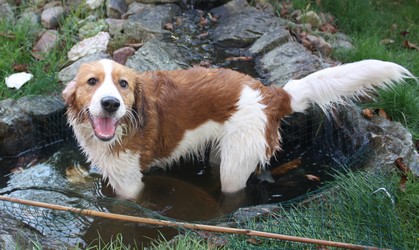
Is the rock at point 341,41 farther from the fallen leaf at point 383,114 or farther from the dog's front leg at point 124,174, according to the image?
the dog's front leg at point 124,174

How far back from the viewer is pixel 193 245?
2.86 metres

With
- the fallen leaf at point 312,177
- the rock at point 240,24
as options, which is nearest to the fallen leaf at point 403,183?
the fallen leaf at point 312,177

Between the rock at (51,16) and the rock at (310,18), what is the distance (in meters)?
2.98

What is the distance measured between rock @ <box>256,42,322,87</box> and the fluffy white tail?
883mm

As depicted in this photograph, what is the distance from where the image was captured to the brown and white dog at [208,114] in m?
3.69

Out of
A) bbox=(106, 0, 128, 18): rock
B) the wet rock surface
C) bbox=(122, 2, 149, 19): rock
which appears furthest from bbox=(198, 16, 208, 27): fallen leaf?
bbox=(106, 0, 128, 18): rock

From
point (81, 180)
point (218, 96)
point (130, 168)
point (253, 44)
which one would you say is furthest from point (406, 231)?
point (253, 44)

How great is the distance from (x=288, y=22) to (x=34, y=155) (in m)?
3.29

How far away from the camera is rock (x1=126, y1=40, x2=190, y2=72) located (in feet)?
16.2

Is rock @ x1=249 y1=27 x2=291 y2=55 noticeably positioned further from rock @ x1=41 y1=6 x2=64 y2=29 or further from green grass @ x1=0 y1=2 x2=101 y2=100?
rock @ x1=41 y1=6 x2=64 y2=29

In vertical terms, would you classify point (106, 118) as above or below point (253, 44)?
above

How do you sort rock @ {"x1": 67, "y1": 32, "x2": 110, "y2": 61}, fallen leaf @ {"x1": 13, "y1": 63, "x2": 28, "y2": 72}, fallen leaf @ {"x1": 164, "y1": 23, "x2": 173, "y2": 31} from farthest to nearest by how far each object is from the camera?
fallen leaf @ {"x1": 164, "y1": 23, "x2": 173, "y2": 31} → rock @ {"x1": 67, "y1": 32, "x2": 110, "y2": 61} → fallen leaf @ {"x1": 13, "y1": 63, "x2": 28, "y2": 72}

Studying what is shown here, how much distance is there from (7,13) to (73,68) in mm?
1645

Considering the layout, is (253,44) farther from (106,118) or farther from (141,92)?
(106,118)
